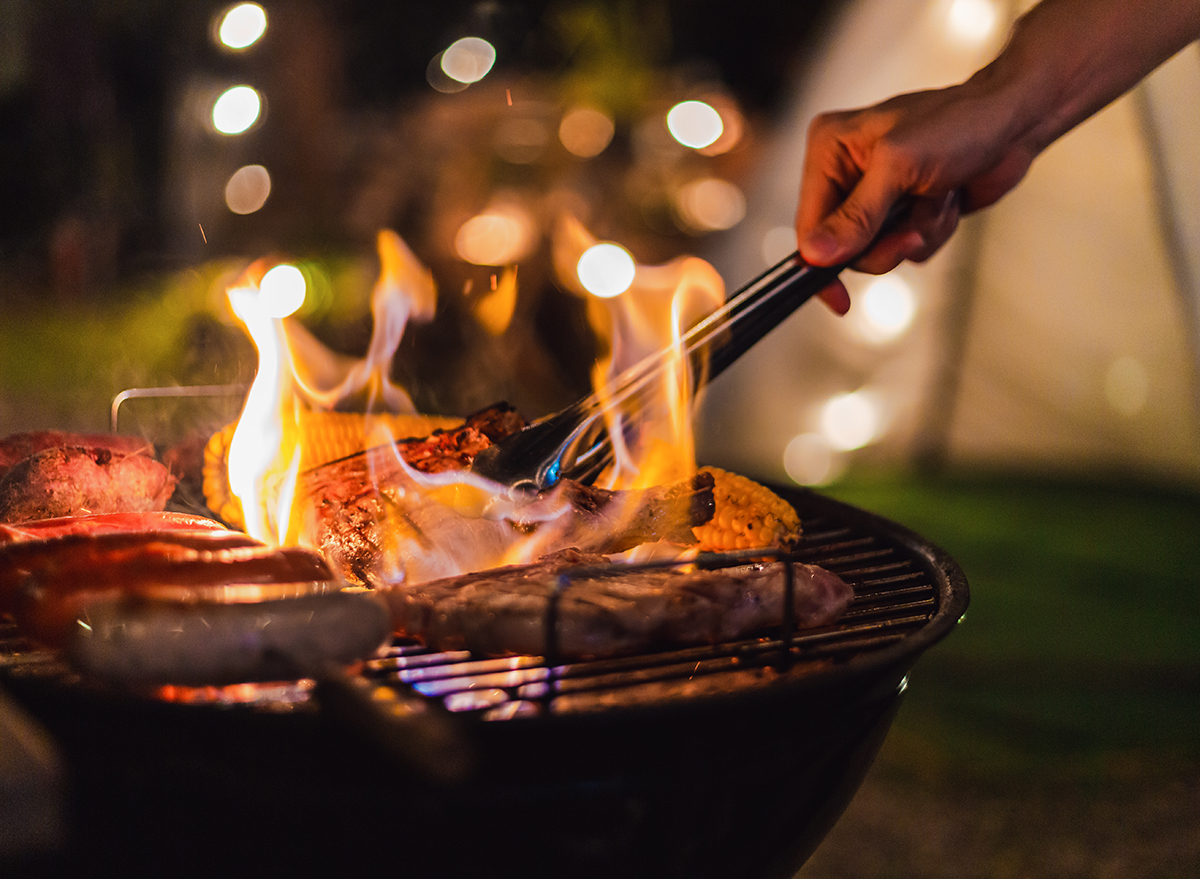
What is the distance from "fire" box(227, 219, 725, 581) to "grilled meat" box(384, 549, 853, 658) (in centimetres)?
26

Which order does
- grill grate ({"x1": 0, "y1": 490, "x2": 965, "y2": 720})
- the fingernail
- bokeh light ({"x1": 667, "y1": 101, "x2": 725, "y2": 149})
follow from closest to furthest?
grill grate ({"x1": 0, "y1": 490, "x2": 965, "y2": 720}) → the fingernail → bokeh light ({"x1": 667, "y1": 101, "x2": 725, "y2": 149})

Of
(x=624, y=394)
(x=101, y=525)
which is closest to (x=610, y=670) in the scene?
(x=624, y=394)

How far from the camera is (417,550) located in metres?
1.94

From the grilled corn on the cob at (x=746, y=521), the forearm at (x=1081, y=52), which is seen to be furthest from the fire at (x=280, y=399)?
the forearm at (x=1081, y=52)

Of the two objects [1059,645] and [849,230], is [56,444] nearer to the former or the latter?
[849,230]

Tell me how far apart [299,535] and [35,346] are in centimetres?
728

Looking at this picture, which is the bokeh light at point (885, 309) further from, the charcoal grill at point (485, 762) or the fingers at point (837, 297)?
the charcoal grill at point (485, 762)

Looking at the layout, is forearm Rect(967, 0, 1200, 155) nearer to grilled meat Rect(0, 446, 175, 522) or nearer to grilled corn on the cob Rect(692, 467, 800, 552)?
grilled corn on the cob Rect(692, 467, 800, 552)

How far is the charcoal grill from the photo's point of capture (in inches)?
49.8

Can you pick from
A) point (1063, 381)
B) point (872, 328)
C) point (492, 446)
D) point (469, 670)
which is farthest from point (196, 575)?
point (1063, 381)

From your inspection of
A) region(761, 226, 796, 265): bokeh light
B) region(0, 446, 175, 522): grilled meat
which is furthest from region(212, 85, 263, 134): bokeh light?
region(0, 446, 175, 522): grilled meat

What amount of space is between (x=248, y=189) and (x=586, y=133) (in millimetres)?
4081

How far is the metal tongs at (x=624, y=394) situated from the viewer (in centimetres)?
209

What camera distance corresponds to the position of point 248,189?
9.98m
